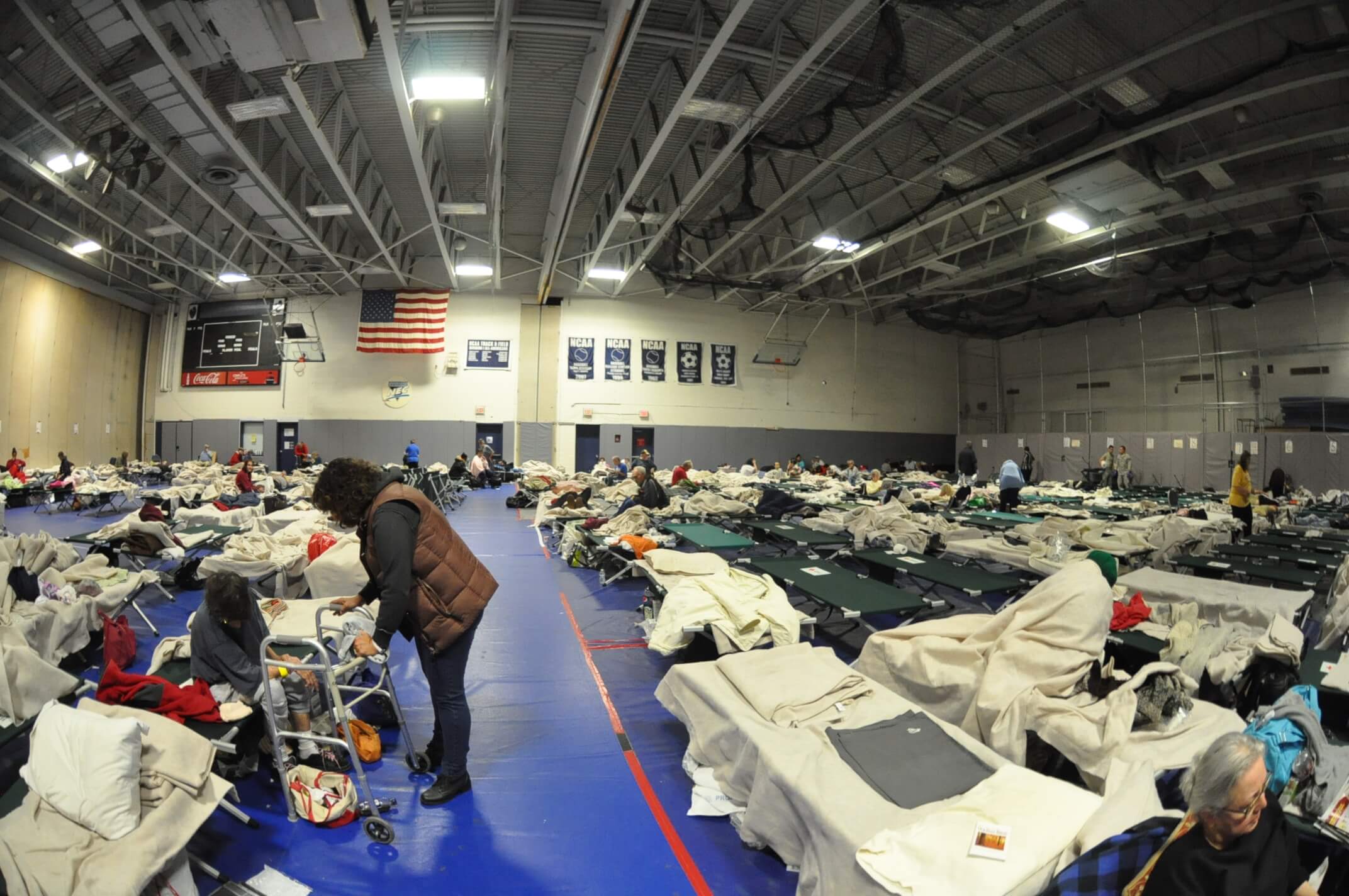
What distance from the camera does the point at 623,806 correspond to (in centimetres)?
266

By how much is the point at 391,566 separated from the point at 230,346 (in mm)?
22694

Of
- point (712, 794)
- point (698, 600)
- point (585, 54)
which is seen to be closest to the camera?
point (712, 794)

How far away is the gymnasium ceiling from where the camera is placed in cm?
713

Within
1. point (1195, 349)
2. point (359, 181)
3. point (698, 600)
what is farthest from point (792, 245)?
point (698, 600)

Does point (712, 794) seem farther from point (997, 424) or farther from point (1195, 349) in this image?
point (997, 424)

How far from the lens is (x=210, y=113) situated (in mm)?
8211

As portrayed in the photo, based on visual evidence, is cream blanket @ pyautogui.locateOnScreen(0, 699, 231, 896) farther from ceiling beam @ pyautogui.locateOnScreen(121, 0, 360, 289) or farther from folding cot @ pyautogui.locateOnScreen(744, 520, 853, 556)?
ceiling beam @ pyautogui.locateOnScreen(121, 0, 360, 289)

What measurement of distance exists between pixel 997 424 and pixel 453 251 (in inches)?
821

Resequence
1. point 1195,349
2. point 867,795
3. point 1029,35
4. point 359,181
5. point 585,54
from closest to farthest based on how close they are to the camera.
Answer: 1. point 867,795
2. point 1029,35
3. point 585,54
4. point 359,181
5. point 1195,349

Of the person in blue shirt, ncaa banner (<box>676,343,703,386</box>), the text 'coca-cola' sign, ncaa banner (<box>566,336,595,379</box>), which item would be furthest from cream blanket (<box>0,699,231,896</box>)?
the text 'coca-cola' sign

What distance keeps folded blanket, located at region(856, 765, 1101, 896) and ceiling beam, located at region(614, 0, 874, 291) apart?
6682 millimetres

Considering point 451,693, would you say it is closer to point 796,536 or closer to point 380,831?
point 380,831

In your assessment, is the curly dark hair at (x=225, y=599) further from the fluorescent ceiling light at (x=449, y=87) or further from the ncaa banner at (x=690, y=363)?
the ncaa banner at (x=690, y=363)

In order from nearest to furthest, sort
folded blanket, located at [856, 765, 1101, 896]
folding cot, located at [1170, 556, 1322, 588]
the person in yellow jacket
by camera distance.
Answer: folded blanket, located at [856, 765, 1101, 896] < folding cot, located at [1170, 556, 1322, 588] < the person in yellow jacket
